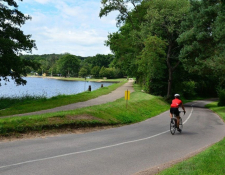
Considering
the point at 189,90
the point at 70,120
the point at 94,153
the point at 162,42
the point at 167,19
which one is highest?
the point at 167,19

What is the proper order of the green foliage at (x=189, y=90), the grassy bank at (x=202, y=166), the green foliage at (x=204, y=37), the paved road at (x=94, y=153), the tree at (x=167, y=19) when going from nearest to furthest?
the grassy bank at (x=202, y=166) → the paved road at (x=94, y=153) → the green foliage at (x=204, y=37) → the tree at (x=167, y=19) → the green foliage at (x=189, y=90)

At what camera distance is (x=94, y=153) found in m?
8.88

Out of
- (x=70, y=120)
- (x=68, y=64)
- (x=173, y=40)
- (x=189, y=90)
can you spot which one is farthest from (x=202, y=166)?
(x=68, y=64)

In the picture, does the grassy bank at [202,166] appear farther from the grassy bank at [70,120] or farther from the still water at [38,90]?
the still water at [38,90]

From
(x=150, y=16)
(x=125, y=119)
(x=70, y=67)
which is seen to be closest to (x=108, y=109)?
(x=125, y=119)

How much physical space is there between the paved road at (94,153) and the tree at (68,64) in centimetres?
13499

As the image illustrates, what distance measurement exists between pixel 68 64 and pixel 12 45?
421 feet

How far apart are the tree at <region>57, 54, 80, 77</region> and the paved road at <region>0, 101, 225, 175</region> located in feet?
443

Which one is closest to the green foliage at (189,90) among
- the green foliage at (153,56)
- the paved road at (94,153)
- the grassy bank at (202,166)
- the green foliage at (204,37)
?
the green foliage at (153,56)

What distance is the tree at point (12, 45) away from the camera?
65.6ft

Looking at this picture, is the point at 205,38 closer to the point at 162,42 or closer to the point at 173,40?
the point at 162,42

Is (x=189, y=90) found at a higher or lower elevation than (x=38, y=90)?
lower

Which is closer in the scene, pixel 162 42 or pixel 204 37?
pixel 204 37

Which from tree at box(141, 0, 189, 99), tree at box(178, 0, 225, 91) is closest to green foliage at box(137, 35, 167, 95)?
tree at box(141, 0, 189, 99)
